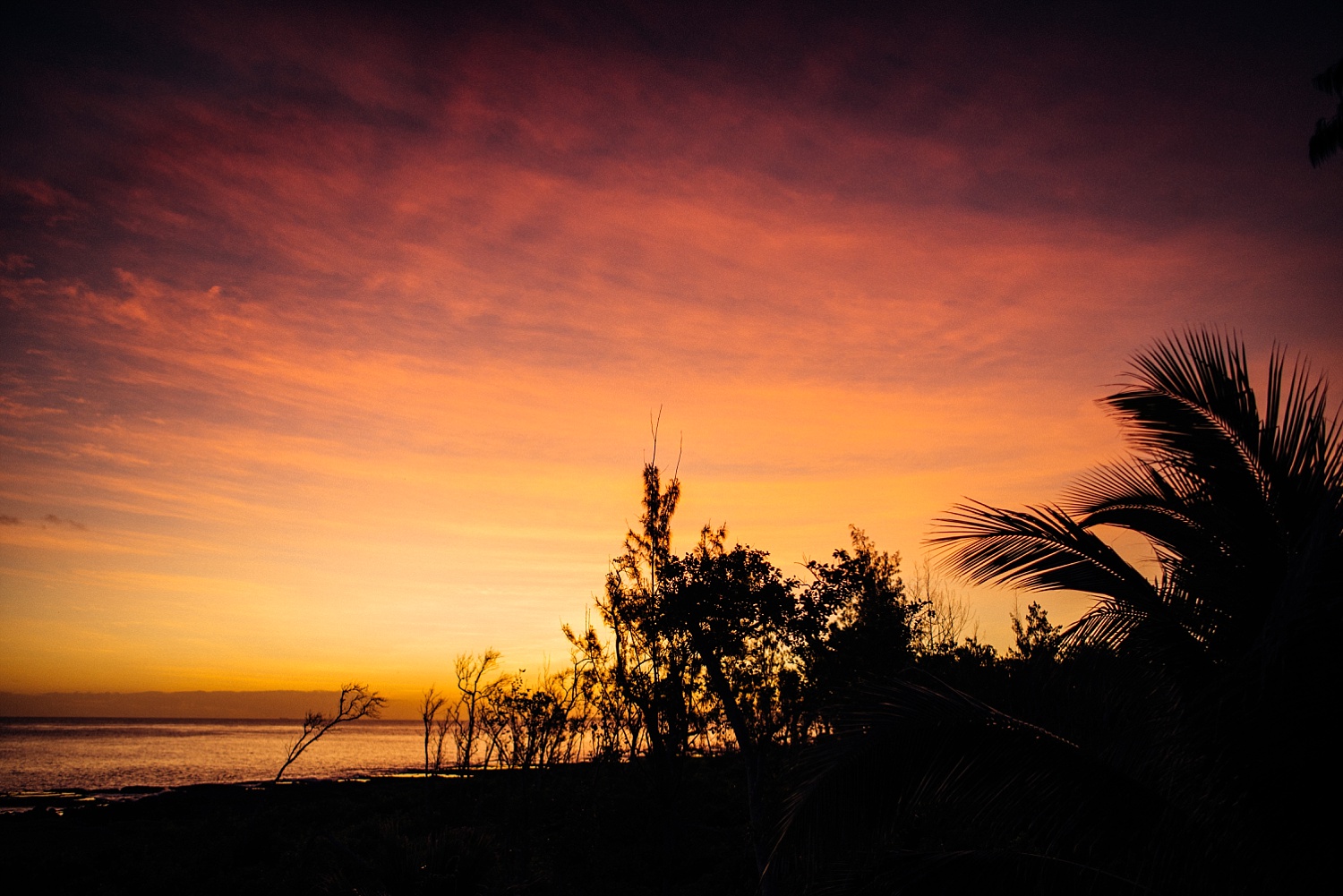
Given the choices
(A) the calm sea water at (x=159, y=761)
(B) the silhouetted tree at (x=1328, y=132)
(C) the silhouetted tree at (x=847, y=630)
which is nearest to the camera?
(B) the silhouetted tree at (x=1328, y=132)

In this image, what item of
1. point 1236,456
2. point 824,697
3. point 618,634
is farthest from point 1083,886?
point 618,634

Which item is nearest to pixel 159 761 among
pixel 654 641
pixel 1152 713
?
pixel 654 641

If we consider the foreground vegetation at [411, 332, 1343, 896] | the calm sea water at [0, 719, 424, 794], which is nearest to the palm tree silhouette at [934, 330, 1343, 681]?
the foreground vegetation at [411, 332, 1343, 896]

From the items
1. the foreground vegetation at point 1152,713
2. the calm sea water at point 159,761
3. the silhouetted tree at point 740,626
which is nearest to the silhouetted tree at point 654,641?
the silhouetted tree at point 740,626

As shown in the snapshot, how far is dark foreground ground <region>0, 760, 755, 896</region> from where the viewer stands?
9406mm

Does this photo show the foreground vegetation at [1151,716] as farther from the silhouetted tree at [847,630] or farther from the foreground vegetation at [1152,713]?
the silhouetted tree at [847,630]

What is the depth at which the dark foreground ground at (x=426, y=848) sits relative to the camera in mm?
9406

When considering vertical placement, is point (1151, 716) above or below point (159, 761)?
above

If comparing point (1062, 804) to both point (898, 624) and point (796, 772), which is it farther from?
point (898, 624)

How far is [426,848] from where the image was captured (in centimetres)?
921

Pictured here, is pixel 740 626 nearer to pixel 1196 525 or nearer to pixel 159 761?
pixel 1196 525

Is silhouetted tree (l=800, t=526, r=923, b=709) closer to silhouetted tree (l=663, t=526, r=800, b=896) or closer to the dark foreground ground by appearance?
silhouetted tree (l=663, t=526, r=800, b=896)

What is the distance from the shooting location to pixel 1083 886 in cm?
470

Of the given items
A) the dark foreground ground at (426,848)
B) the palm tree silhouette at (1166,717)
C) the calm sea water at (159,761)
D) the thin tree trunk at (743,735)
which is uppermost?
the palm tree silhouette at (1166,717)
